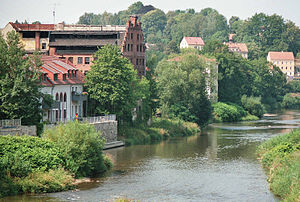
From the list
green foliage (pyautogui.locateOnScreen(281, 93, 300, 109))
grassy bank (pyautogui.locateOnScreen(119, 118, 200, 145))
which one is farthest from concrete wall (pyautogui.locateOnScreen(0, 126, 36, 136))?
green foliage (pyautogui.locateOnScreen(281, 93, 300, 109))

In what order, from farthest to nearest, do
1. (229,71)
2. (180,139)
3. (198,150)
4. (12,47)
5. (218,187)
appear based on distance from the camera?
(229,71) → (180,139) → (198,150) → (12,47) → (218,187)

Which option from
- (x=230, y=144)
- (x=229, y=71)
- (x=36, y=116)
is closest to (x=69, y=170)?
(x=36, y=116)

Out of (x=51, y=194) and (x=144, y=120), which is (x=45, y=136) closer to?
(x=51, y=194)

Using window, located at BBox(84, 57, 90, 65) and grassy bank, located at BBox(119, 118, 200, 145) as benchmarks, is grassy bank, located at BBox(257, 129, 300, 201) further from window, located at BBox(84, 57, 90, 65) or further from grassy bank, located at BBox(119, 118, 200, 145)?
window, located at BBox(84, 57, 90, 65)

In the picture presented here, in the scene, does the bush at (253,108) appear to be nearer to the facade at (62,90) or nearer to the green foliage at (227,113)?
the green foliage at (227,113)

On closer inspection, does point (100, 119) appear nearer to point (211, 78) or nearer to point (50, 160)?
point (50, 160)

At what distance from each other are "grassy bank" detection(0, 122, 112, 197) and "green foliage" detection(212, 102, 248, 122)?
61.3 m

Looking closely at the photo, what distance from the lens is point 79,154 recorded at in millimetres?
53531

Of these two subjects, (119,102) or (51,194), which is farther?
(119,102)

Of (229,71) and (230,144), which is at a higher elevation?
(229,71)

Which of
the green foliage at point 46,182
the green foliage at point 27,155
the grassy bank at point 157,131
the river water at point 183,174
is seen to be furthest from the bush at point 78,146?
the grassy bank at point 157,131

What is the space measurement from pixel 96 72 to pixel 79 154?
2421cm

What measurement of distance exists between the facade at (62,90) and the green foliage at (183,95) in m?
23.3

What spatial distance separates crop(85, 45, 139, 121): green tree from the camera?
251 ft
